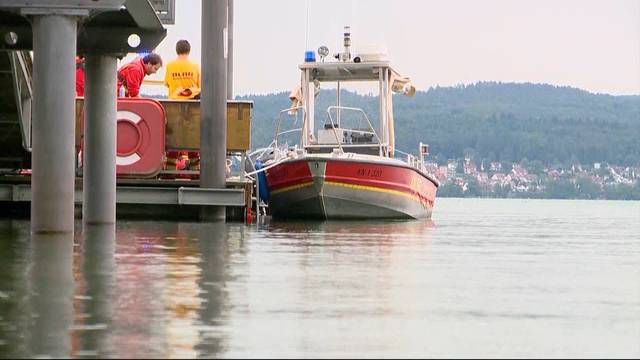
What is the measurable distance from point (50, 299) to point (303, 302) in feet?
4.29

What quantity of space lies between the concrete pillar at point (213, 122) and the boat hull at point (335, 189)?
6867mm

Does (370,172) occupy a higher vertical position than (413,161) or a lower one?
lower

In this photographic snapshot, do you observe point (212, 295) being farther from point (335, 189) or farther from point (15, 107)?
point (335, 189)

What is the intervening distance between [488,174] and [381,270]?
142618 mm

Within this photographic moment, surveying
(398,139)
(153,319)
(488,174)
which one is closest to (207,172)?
(153,319)

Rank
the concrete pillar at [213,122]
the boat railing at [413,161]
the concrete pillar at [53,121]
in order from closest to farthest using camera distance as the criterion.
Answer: the concrete pillar at [53,121] < the concrete pillar at [213,122] < the boat railing at [413,161]

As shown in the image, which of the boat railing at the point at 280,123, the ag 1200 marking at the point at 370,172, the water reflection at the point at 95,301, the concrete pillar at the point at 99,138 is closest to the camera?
the water reflection at the point at 95,301

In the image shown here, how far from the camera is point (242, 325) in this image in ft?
23.8

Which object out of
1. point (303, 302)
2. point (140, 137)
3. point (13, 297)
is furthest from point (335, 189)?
point (13, 297)

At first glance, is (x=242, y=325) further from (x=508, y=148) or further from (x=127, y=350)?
(x=508, y=148)

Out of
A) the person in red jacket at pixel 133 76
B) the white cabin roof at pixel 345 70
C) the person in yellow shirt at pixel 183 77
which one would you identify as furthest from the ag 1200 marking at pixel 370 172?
the person in red jacket at pixel 133 76

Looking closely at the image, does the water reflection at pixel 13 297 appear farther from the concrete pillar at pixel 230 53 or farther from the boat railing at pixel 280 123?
the boat railing at pixel 280 123

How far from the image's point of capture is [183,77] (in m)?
23.7

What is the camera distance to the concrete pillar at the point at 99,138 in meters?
18.6
